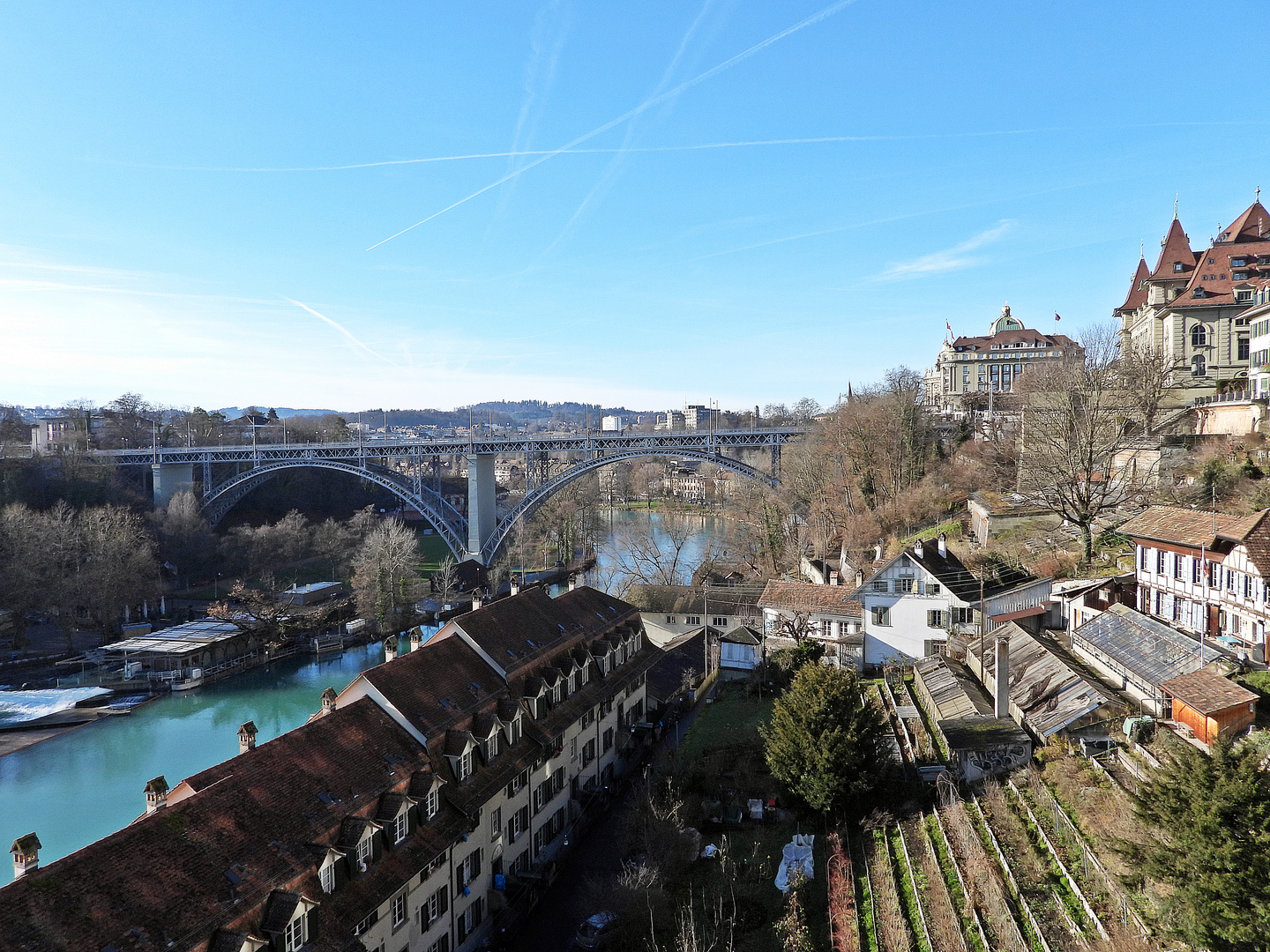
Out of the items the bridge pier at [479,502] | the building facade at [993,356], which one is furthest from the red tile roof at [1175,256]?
the bridge pier at [479,502]

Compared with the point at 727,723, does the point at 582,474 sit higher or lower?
higher

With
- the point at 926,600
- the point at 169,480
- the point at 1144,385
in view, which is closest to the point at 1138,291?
the point at 1144,385

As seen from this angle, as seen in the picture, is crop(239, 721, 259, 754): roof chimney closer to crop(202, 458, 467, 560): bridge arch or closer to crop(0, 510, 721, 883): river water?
crop(0, 510, 721, 883): river water

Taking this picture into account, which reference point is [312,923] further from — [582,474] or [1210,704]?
[582,474]

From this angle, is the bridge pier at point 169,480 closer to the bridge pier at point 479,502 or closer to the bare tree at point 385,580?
the bare tree at point 385,580

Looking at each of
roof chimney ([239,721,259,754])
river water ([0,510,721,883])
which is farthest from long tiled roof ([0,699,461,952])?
river water ([0,510,721,883])
